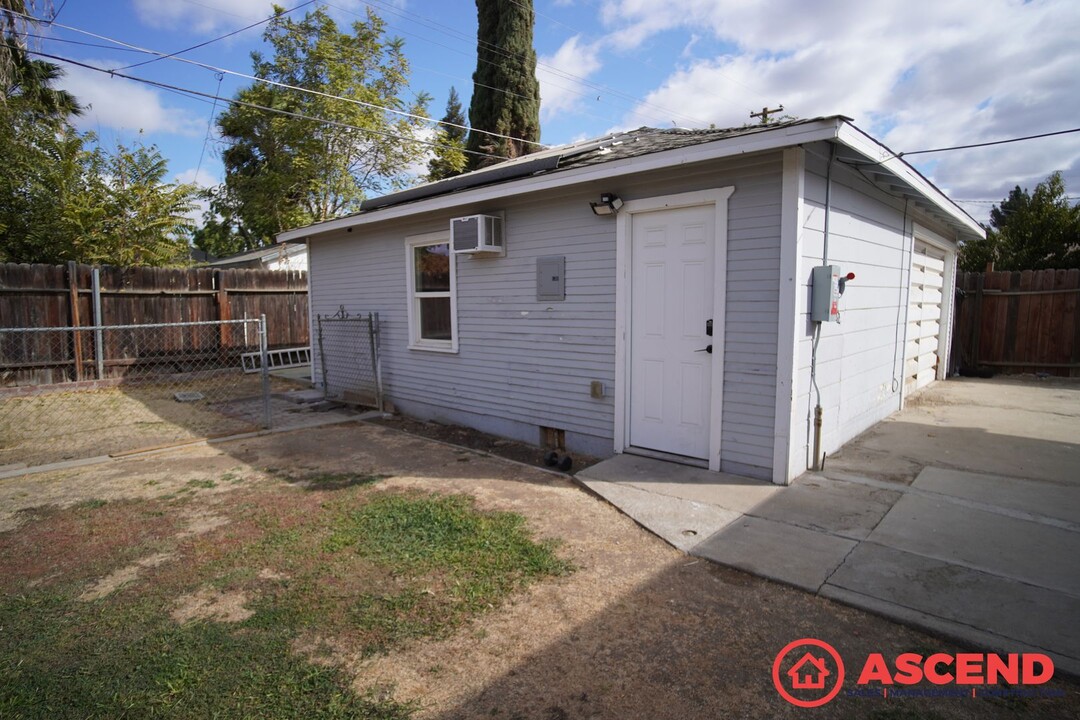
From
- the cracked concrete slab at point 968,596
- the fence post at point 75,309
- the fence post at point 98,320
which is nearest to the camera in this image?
the cracked concrete slab at point 968,596

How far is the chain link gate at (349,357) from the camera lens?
817cm

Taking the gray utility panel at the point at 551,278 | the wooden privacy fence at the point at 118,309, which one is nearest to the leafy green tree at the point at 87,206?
the wooden privacy fence at the point at 118,309

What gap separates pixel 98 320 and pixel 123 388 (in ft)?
4.08

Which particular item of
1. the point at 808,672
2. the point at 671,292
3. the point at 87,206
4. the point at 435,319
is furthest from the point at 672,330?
the point at 87,206

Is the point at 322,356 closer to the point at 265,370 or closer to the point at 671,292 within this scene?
the point at 265,370

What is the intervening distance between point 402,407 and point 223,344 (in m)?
5.82

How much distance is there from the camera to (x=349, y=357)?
8742 mm

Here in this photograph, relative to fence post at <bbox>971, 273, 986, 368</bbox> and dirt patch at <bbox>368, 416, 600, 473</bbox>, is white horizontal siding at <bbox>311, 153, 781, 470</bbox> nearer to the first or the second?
dirt patch at <bbox>368, 416, 600, 473</bbox>

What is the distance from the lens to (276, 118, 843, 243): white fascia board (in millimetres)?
3926

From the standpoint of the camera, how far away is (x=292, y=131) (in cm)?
1619

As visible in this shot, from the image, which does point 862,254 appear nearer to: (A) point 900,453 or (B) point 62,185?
(A) point 900,453

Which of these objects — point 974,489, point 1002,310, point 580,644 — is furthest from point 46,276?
point 1002,310

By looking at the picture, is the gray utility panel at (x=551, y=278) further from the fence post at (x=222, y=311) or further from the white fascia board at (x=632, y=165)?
the fence post at (x=222, y=311)

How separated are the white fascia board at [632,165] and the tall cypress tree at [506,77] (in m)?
11.4
